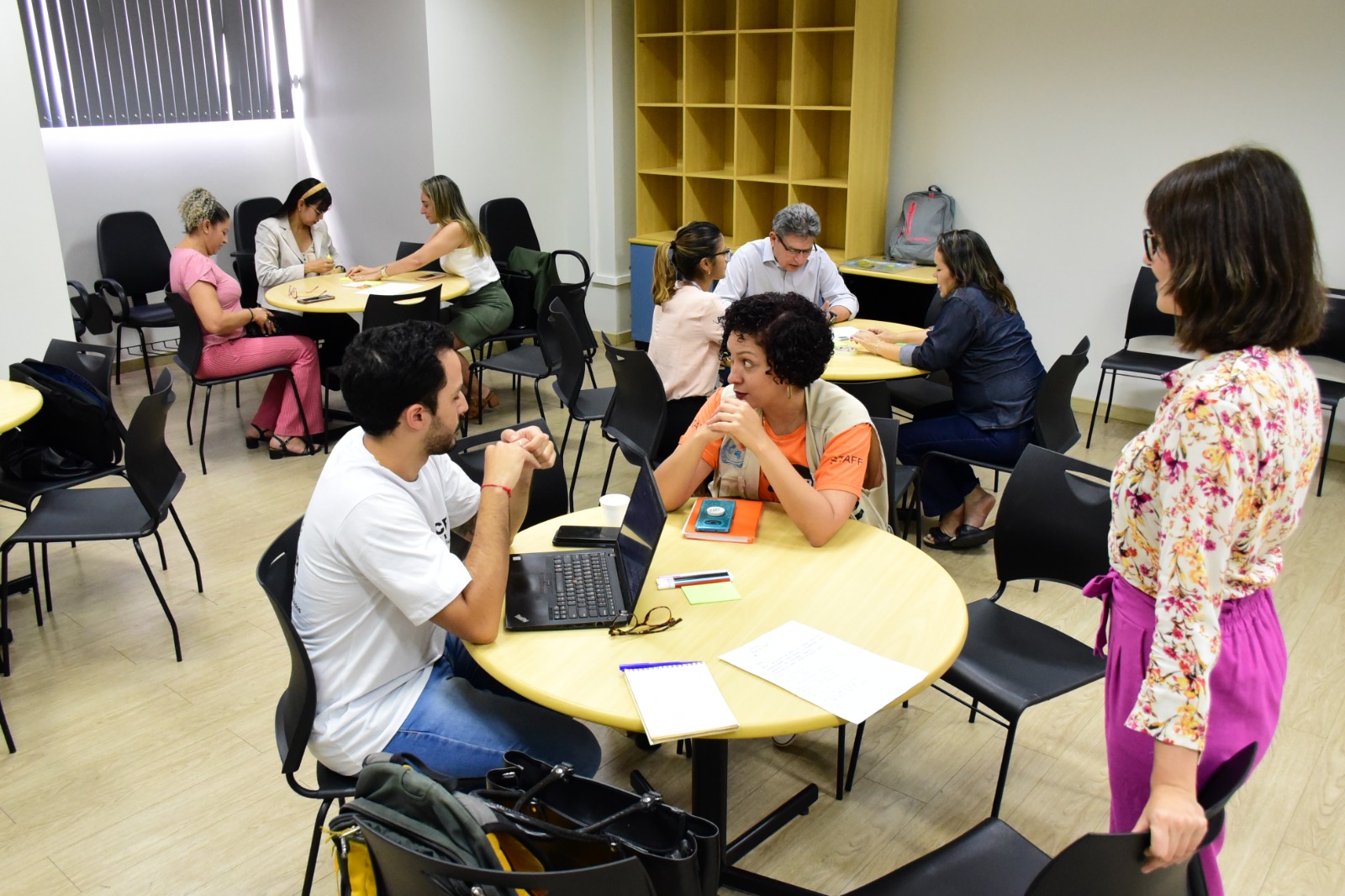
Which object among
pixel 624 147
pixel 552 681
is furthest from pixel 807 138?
pixel 552 681

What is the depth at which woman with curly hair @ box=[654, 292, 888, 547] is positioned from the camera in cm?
244

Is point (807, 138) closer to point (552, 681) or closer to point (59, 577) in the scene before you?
point (59, 577)

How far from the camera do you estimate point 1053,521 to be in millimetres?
2666

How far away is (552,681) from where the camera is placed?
1.85 metres

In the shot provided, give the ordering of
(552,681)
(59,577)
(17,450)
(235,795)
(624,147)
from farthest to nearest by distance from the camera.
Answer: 1. (624,147)
2. (59,577)
3. (17,450)
4. (235,795)
5. (552,681)

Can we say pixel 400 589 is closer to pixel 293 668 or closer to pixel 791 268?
pixel 293 668

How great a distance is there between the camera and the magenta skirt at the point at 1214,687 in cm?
149

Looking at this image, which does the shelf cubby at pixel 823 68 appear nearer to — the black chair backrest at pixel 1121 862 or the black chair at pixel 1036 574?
the black chair at pixel 1036 574

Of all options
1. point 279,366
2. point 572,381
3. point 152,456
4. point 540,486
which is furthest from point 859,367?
point 279,366

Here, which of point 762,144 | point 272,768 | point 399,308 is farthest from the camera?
point 762,144

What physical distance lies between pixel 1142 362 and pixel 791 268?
6.49 feet

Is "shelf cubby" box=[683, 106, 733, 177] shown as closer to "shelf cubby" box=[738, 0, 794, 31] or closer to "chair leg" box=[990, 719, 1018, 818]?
"shelf cubby" box=[738, 0, 794, 31]

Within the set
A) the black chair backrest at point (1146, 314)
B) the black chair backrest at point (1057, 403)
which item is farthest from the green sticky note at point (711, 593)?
the black chair backrest at point (1146, 314)

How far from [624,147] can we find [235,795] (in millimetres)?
5387
